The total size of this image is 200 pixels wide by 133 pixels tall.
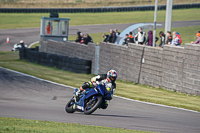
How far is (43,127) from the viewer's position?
722 cm

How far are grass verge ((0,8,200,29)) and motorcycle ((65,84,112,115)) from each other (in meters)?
39.3

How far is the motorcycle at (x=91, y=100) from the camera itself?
29.8 feet

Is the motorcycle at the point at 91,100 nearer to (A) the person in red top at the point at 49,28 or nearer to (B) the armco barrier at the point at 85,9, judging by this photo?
(A) the person in red top at the point at 49,28

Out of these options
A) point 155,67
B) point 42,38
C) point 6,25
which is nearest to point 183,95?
point 155,67

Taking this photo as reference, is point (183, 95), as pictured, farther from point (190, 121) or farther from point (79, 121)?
point (79, 121)

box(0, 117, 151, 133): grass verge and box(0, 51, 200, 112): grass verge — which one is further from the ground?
box(0, 117, 151, 133): grass verge

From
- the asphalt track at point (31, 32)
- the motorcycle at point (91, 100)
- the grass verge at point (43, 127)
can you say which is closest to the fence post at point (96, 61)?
the motorcycle at point (91, 100)

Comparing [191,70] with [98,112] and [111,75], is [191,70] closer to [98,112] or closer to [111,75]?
[98,112]

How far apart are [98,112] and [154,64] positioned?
690 centimetres

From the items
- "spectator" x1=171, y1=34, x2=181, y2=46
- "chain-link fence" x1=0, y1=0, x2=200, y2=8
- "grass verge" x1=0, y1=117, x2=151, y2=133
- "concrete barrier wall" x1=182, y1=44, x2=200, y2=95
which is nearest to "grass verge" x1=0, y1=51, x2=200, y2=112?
"concrete barrier wall" x1=182, y1=44, x2=200, y2=95

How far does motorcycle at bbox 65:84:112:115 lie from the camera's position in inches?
358

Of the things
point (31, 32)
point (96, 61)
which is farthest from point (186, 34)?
point (31, 32)

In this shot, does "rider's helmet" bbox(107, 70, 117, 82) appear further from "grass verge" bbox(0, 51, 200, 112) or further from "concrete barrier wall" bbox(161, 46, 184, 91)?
"concrete barrier wall" bbox(161, 46, 184, 91)

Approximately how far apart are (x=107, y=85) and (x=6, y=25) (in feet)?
143
